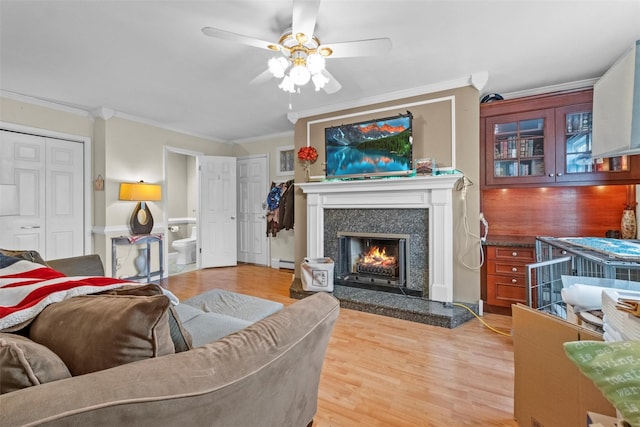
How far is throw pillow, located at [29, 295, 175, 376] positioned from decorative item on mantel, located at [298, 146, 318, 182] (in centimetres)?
315

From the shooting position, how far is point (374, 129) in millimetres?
3262

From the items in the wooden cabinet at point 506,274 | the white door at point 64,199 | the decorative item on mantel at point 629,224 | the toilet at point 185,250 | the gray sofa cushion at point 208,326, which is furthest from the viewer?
the toilet at point 185,250

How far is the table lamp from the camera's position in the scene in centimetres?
385

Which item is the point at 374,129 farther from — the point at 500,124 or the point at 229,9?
the point at 229,9

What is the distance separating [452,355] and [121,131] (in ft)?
15.5

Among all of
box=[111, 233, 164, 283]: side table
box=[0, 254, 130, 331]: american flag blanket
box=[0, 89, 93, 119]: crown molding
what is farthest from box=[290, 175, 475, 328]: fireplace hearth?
box=[0, 89, 93, 119]: crown molding

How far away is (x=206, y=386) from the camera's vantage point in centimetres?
62

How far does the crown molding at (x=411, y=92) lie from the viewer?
2770mm

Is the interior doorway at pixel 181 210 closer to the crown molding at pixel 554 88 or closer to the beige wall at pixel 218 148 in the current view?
the beige wall at pixel 218 148

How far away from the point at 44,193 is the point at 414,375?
14.9 feet

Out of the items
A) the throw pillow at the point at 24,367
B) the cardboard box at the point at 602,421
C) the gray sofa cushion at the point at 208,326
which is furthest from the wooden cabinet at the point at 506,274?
the throw pillow at the point at 24,367

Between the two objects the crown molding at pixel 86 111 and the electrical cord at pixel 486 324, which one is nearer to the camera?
the electrical cord at pixel 486 324

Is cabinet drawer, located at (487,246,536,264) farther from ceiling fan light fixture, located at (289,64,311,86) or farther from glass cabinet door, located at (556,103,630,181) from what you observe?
ceiling fan light fixture, located at (289,64,311,86)

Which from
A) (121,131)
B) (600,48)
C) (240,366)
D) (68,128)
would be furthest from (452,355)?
(68,128)
